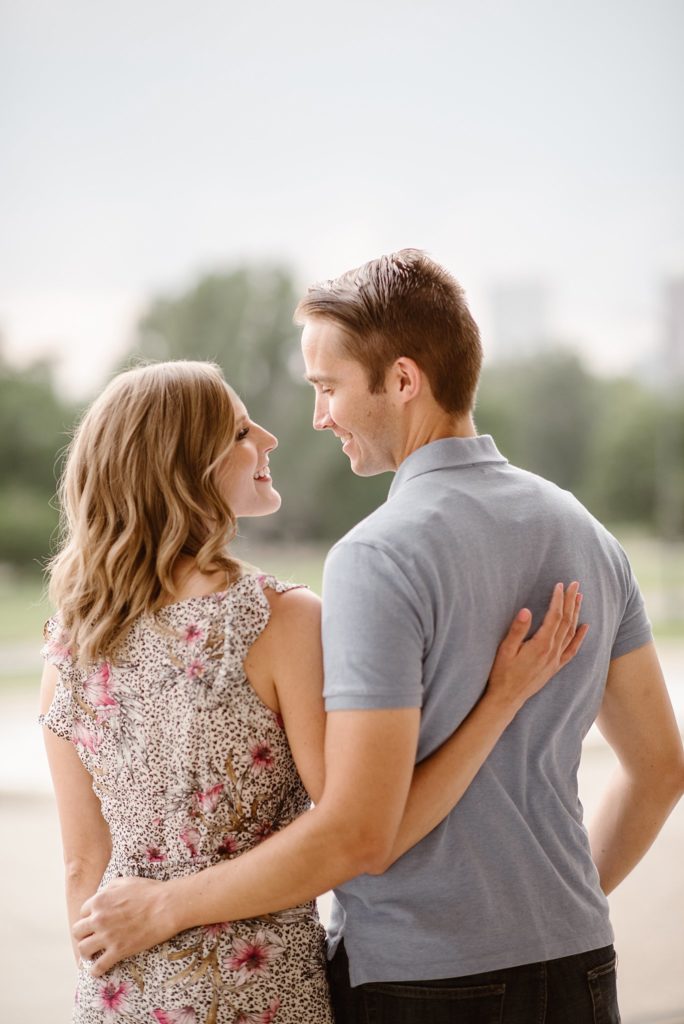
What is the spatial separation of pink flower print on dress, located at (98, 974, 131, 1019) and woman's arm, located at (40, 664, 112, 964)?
103 mm

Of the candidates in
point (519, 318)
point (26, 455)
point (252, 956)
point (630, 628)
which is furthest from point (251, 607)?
point (519, 318)

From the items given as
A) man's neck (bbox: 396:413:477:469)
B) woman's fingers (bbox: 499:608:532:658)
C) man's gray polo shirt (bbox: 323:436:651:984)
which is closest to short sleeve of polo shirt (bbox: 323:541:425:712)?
man's gray polo shirt (bbox: 323:436:651:984)

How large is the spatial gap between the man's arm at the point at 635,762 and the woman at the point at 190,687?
19 cm

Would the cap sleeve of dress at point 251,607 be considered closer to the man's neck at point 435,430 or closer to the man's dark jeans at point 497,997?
the man's neck at point 435,430

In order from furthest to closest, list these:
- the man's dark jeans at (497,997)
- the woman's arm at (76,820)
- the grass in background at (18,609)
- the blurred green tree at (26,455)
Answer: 1. the blurred green tree at (26,455)
2. the grass in background at (18,609)
3. the woman's arm at (76,820)
4. the man's dark jeans at (497,997)

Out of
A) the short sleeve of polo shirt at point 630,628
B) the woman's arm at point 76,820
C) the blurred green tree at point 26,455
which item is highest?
the short sleeve of polo shirt at point 630,628

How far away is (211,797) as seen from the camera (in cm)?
120

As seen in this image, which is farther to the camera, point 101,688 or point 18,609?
point 18,609

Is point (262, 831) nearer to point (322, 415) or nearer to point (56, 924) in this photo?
point (322, 415)

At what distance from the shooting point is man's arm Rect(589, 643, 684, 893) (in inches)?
54.7

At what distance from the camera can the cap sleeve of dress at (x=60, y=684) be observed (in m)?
1.26

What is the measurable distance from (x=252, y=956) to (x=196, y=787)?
0.68 feet

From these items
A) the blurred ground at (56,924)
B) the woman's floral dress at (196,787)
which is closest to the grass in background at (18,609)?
the blurred ground at (56,924)

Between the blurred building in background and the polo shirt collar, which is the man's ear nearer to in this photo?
the polo shirt collar
